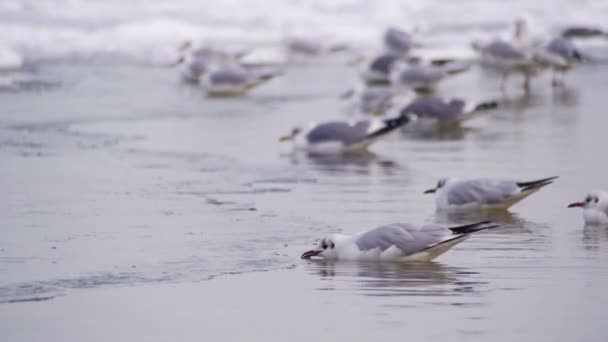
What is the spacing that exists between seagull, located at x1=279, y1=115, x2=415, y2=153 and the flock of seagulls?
10mm

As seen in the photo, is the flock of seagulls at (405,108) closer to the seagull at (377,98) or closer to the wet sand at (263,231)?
the seagull at (377,98)

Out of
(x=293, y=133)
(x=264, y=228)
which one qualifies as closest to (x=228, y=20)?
(x=293, y=133)

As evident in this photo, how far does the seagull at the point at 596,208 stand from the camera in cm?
923

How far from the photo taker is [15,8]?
3475 centimetres

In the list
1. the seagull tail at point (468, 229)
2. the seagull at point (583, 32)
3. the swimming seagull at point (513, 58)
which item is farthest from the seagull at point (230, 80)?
the seagull tail at point (468, 229)

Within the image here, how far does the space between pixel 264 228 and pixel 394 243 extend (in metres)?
1.47

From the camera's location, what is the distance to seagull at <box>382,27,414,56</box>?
83.6 feet

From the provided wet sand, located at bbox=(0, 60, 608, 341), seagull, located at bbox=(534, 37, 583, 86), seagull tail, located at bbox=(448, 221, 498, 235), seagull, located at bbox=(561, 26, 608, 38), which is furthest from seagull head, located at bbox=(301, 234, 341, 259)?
seagull, located at bbox=(561, 26, 608, 38)

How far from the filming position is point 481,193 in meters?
9.88

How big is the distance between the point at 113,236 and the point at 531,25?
2799 centimetres

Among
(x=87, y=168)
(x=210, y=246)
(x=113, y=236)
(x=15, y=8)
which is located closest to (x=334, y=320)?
(x=210, y=246)

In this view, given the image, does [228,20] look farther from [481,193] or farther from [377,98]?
[481,193]

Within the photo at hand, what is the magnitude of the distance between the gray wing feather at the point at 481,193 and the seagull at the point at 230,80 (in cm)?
1081

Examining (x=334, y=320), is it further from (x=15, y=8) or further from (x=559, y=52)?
(x=15, y=8)
